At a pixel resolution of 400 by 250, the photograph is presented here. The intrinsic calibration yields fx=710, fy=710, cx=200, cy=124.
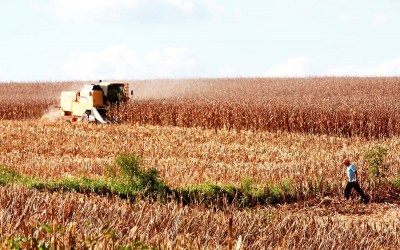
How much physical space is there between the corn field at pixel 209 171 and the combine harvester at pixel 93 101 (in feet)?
2.75

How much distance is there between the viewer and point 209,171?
58.3 ft

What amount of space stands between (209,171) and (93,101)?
13880 mm

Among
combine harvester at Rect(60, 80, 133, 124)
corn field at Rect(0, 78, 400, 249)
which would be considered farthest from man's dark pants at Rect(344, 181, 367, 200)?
combine harvester at Rect(60, 80, 133, 124)

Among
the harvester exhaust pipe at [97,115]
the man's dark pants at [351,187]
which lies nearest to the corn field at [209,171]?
the man's dark pants at [351,187]

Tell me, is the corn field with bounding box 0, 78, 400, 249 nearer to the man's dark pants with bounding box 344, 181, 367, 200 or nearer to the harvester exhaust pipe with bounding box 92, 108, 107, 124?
the man's dark pants with bounding box 344, 181, 367, 200

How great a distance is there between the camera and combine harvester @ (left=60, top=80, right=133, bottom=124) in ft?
101

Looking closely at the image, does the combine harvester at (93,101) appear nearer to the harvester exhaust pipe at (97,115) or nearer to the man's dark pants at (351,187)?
the harvester exhaust pipe at (97,115)

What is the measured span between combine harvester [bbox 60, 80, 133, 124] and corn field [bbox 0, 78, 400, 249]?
838 millimetres

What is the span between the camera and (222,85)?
6406cm

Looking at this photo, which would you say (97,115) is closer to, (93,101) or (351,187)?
(93,101)

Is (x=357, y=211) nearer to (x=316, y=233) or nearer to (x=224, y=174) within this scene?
(x=224, y=174)

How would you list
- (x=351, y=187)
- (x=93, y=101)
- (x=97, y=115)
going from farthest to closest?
1. (x=97, y=115)
2. (x=93, y=101)
3. (x=351, y=187)

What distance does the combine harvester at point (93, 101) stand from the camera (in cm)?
3072

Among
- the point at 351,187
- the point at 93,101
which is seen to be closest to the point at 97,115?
the point at 93,101
